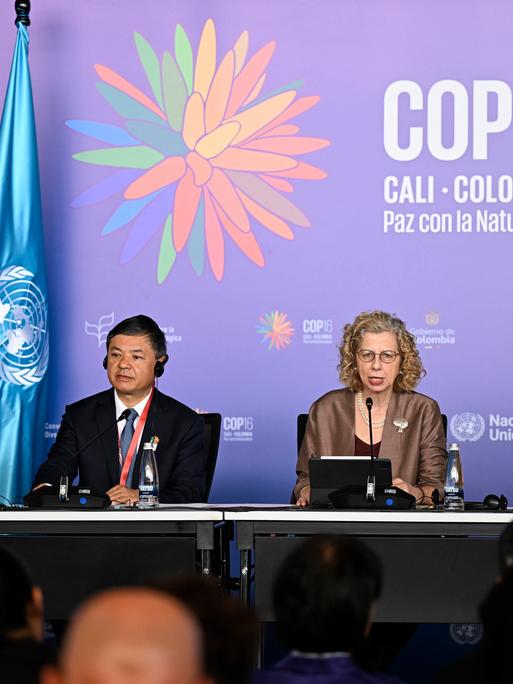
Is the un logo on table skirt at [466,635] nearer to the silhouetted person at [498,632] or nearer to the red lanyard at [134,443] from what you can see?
the red lanyard at [134,443]

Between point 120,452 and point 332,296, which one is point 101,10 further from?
point 120,452

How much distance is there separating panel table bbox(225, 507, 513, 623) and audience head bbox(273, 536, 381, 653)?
1.76m

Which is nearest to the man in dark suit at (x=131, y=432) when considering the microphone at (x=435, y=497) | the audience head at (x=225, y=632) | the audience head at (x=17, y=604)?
the microphone at (x=435, y=497)

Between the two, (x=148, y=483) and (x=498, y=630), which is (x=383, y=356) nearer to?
(x=148, y=483)

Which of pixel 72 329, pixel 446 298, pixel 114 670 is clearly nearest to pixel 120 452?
pixel 72 329

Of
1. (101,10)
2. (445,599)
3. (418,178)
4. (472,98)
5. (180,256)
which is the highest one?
(101,10)

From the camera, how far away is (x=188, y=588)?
54.0 inches

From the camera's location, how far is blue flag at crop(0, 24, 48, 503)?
205 inches

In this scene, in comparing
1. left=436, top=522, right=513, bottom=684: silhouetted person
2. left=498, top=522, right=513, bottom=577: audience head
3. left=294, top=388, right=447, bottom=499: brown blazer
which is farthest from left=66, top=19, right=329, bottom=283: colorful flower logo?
left=436, top=522, right=513, bottom=684: silhouetted person

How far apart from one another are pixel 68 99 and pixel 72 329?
1.17 metres

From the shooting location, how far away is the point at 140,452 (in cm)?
436

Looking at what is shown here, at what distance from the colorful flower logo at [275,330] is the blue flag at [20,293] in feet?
3.51

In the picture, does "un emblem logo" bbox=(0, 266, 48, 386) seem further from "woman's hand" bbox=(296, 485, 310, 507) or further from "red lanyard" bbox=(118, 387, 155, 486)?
"woman's hand" bbox=(296, 485, 310, 507)

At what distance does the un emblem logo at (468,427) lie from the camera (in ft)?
17.9
